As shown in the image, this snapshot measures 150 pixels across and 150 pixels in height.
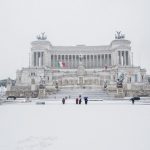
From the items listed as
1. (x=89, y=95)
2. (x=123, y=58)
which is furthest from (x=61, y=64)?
(x=89, y=95)

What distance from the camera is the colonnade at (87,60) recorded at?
107 metres

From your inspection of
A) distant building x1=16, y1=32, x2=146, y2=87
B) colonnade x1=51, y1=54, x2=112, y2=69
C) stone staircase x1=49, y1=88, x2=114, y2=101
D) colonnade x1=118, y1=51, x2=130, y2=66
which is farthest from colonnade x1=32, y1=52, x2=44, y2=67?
stone staircase x1=49, y1=88, x2=114, y2=101

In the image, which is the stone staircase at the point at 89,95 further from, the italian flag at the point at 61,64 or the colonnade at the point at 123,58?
the colonnade at the point at 123,58

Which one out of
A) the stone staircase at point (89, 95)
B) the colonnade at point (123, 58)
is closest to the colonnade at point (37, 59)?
the colonnade at point (123, 58)

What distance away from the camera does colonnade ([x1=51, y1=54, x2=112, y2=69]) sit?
351ft

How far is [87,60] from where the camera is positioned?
10788 centimetres

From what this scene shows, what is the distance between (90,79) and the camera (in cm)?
8731

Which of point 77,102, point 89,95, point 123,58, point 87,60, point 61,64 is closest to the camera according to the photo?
point 77,102

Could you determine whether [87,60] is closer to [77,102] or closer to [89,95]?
[89,95]

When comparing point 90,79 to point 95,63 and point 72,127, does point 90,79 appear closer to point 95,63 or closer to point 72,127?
point 95,63

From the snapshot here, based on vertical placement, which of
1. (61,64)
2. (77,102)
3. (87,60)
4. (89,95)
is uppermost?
(87,60)

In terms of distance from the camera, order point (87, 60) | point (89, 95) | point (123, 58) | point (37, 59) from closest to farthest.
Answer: point (89, 95) < point (123, 58) < point (37, 59) < point (87, 60)

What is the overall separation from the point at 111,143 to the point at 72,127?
12.8 ft

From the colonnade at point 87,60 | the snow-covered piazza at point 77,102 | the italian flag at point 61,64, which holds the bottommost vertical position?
the snow-covered piazza at point 77,102
